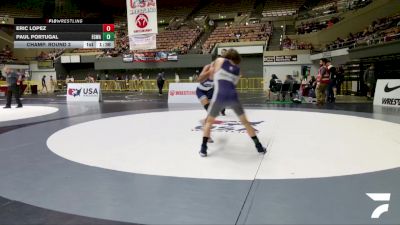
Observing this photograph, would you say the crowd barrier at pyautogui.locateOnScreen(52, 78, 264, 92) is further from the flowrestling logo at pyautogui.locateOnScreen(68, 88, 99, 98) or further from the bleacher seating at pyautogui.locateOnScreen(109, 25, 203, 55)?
the flowrestling logo at pyautogui.locateOnScreen(68, 88, 99, 98)

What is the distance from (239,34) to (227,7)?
12.0 m

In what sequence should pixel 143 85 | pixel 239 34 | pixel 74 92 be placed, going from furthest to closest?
pixel 239 34
pixel 143 85
pixel 74 92

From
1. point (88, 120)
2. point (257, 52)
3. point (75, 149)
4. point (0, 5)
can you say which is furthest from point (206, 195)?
point (0, 5)

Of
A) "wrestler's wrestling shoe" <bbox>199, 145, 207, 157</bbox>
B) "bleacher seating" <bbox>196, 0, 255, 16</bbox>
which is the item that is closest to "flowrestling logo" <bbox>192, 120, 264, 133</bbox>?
"wrestler's wrestling shoe" <bbox>199, 145, 207, 157</bbox>

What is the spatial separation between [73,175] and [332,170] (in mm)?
3077

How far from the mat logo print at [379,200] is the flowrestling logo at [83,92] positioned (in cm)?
1649

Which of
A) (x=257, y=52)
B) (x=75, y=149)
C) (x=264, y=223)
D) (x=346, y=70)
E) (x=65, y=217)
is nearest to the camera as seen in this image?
(x=264, y=223)

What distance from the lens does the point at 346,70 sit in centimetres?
2325

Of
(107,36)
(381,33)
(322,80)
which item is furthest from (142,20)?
(381,33)

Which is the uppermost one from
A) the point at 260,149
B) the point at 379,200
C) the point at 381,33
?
the point at 381,33

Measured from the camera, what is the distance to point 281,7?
4116 centimetres

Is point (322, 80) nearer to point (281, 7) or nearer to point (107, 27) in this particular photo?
point (107, 27)

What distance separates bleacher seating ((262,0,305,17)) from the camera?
3922cm

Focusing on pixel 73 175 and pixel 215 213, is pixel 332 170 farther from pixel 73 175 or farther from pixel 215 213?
pixel 73 175
